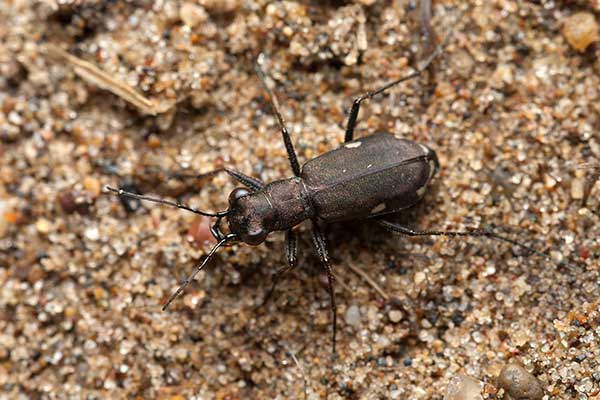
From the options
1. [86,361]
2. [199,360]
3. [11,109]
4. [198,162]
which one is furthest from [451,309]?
[11,109]

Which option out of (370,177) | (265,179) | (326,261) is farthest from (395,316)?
(265,179)

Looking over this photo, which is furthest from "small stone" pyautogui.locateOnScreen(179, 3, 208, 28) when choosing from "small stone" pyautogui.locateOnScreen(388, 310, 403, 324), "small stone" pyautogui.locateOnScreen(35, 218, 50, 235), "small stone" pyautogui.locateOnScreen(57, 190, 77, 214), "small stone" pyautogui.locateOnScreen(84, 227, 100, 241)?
"small stone" pyautogui.locateOnScreen(388, 310, 403, 324)

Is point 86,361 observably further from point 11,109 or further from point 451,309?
point 451,309

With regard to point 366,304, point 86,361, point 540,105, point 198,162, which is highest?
point 540,105

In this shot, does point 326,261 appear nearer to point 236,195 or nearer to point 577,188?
point 236,195

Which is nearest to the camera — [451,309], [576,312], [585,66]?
[576,312]

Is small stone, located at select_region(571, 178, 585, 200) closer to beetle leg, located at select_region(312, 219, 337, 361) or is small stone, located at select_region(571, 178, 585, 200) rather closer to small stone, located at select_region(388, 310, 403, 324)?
small stone, located at select_region(388, 310, 403, 324)
